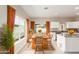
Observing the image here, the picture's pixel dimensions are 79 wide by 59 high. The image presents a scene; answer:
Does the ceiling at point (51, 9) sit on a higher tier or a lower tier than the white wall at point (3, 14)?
higher

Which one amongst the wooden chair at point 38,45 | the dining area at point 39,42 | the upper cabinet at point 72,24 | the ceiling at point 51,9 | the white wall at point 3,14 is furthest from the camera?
the upper cabinet at point 72,24

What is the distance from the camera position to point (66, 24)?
8609 mm

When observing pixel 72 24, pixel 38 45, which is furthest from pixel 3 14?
pixel 72 24

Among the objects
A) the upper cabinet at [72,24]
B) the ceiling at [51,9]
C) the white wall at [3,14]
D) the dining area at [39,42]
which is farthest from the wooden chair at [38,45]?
the upper cabinet at [72,24]

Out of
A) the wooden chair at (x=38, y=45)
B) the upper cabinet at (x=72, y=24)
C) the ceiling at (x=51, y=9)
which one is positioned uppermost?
the ceiling at (x=51, y=9)

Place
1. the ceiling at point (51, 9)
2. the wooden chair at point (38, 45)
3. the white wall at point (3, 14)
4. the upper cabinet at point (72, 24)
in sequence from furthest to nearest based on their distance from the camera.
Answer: the upper cabinet at point (72, 24) < the wooden chair at point (38, 45) < the ceiling at point (51, 9) < the white wall at point (3, 14)

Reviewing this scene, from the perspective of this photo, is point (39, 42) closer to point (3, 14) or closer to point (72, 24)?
point (3, 14)

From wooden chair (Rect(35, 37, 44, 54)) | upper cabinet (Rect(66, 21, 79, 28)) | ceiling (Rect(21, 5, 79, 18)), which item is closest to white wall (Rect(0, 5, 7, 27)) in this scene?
ceiling (Rect(21, 5, 79, 18))

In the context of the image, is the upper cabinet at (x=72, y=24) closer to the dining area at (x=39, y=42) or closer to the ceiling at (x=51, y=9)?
the ceiling at (x=51, y=9)

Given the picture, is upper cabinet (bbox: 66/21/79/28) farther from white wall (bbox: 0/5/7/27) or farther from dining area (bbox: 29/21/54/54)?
white wall (bbox: 0/5/7/27)

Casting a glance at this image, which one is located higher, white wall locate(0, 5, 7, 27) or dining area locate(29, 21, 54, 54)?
white wall locate(0, 5, 7, 27)

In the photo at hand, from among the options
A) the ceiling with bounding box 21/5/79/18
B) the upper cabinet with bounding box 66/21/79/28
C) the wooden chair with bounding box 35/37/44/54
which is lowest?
the wooden chair with bounding box 35/37/44/54
